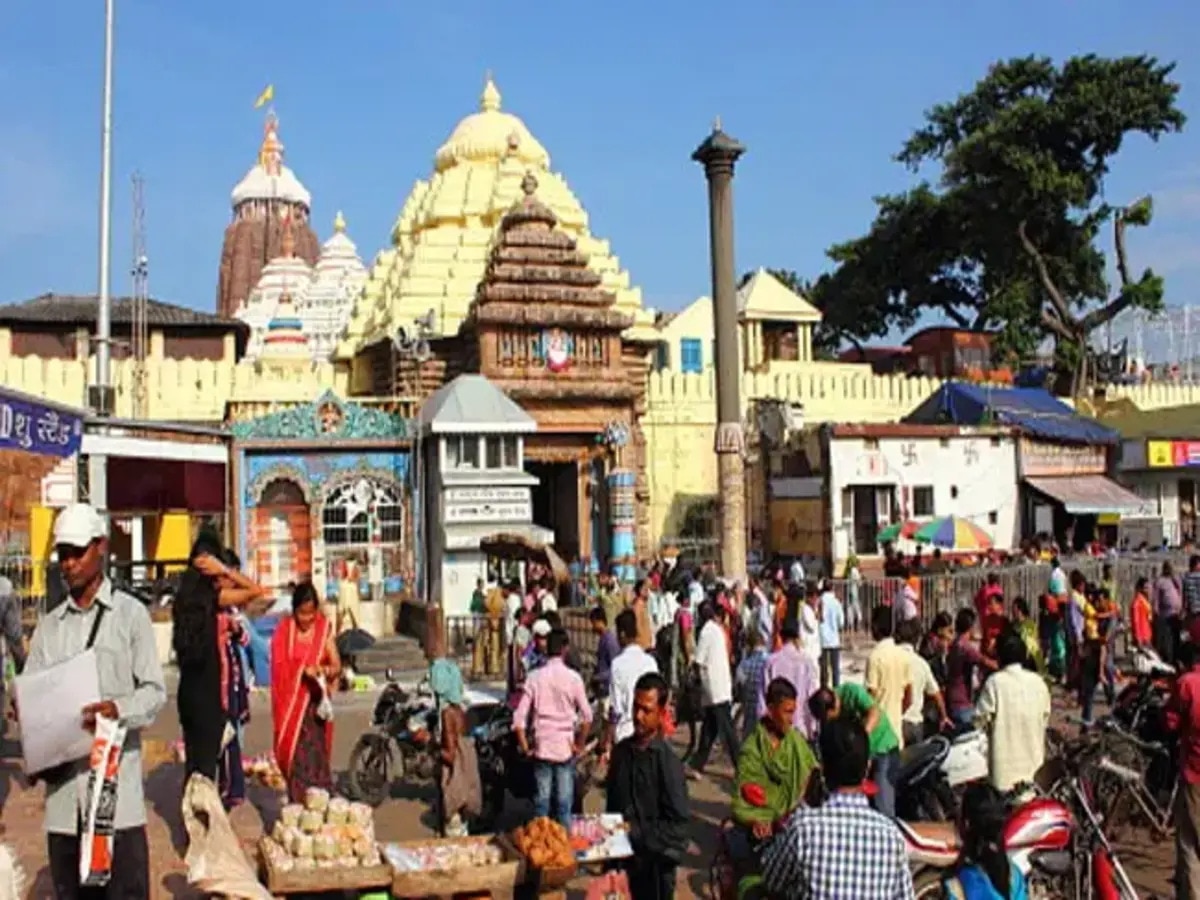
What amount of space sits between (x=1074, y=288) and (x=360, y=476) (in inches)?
1111

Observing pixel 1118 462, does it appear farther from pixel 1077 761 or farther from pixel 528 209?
pixel 1077 761

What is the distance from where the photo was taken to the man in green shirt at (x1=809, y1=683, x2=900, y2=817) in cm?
707

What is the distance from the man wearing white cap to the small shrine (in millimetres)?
16594

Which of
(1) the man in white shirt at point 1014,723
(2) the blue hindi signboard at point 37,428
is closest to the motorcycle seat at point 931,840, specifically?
(1) the man in white shirt at point 1014,723

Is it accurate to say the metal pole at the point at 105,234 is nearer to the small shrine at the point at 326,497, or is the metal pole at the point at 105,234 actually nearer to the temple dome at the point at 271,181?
the small shrine at the point at 326,497

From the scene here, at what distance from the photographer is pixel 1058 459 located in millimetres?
26219

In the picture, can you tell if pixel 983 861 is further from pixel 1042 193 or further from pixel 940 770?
Result: pixel 1042 193

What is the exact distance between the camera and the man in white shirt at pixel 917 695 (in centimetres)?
805

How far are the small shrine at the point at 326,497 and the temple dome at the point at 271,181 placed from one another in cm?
4675

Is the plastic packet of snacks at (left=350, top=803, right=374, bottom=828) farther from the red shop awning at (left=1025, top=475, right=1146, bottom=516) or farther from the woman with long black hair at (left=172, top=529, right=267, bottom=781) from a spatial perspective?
the red shop awning at (left=1025, top=475, right=1146, bottom=516)

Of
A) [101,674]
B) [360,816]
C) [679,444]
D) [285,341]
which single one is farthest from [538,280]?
[101,674]

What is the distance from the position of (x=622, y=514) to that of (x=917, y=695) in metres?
16.8

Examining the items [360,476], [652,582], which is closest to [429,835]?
[652,582]

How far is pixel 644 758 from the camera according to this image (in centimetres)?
577
